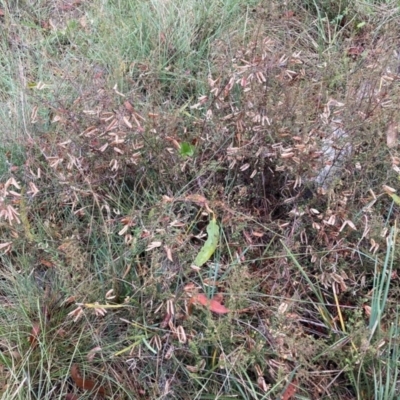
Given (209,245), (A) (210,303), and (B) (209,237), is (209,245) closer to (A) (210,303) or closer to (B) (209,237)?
(B) (209,237)

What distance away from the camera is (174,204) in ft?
5.16

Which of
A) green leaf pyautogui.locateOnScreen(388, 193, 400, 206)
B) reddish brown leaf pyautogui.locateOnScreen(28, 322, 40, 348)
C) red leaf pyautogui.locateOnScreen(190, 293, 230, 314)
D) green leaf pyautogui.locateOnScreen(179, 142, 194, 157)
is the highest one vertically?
green leaf pyautogui.locateOnScreen(179, 142, 194, 157)

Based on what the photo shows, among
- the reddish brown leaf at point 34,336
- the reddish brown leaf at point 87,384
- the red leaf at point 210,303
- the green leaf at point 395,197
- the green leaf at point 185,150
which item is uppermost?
the green leaf at point 185,150

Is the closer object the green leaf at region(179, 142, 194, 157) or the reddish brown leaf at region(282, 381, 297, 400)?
the reddish brown leaf at region(282, 381, 297, 400)

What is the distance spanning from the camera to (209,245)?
148cm

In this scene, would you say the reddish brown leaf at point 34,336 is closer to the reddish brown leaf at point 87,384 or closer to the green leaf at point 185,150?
the reddish brown leaf at point 87,384

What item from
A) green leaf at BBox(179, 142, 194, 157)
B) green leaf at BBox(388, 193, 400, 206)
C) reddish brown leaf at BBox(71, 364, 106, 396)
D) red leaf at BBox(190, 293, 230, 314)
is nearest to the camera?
red leaf at BBox(190, 293, 230, 314)

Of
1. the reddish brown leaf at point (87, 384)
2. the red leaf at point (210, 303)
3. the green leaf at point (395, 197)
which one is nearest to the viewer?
the red leaf at point (210, 303)

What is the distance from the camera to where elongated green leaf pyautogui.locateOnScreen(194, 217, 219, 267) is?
1.46 meters

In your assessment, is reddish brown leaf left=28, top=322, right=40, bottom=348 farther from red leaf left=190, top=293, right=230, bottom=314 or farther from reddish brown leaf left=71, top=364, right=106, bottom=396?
red leaf left=190, top=293, right=230, bottom=314

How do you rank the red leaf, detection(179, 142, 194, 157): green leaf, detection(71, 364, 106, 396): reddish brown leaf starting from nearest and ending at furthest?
the red leaf, detection(71, 364, 106, 396): reddish brown leaf, detection(179, 142, 194, 157): green leaf

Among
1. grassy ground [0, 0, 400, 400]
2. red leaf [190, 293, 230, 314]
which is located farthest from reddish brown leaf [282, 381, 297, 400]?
red leaf [190, 293, 230, 314]

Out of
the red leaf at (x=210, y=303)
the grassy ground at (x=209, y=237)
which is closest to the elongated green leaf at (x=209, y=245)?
the grassy ground at (x=209, y=237)

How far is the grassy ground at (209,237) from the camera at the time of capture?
134 cm
